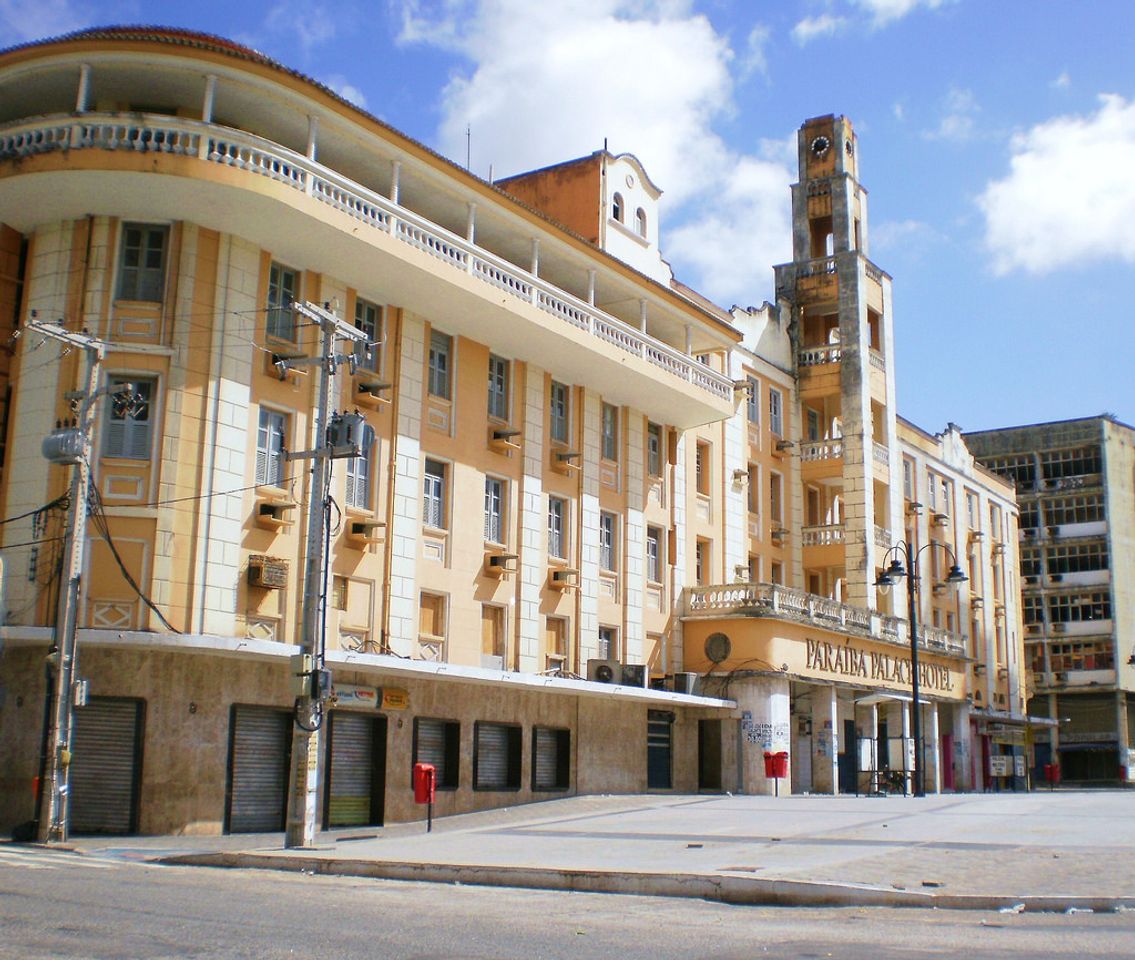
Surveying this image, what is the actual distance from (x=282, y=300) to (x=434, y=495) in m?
5.37

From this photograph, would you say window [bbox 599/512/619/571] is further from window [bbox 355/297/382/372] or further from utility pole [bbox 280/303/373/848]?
utility pole [bbox 280/303/373/848]

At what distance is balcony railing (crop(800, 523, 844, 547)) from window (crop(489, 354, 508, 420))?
15267 mm

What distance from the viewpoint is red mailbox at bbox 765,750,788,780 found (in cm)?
3153

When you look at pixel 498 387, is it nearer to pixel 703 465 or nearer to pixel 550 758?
pixel 550 758

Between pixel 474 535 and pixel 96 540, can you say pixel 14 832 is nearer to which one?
pixel 96 540

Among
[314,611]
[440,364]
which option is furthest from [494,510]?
[314,611]

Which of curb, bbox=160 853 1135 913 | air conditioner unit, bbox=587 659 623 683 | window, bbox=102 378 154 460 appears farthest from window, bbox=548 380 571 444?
curb, bbox=160 853 1135 913

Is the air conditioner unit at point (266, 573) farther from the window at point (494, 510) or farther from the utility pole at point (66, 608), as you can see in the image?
the window at point (494, 510)

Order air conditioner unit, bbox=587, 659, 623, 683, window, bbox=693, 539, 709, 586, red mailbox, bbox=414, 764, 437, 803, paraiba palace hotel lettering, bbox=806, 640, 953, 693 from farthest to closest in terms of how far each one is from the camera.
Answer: window, bbox=693, 539, 709, 586 → paraiba palace hotel lettering, bbox=806, 640, 953, 693 → air conditioner unit, bbox=587, 659, 623, 683 → red mailbox, bbox=414, 764, 437, 803

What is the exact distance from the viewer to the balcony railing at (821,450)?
1660 inches

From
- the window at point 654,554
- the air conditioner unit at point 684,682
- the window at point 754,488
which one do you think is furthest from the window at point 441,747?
the window at point 754,488

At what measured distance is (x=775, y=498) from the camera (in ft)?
137

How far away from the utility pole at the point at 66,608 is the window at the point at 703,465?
20.2 meters

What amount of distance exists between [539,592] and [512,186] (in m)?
13.4
